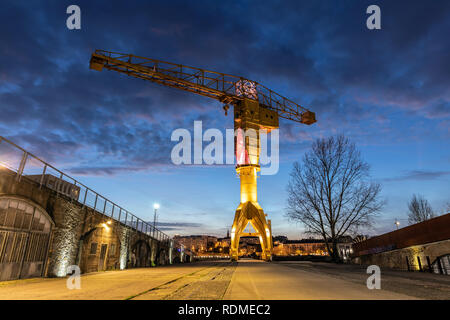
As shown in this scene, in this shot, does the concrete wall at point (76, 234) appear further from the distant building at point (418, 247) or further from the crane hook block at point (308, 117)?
the crane hook block at point (308, 117)

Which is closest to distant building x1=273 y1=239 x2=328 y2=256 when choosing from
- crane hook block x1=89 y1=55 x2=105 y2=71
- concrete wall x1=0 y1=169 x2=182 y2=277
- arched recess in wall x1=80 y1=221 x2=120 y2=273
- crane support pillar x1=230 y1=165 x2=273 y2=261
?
crane support pillar x1=230 y1=165 x2=273 y2=261

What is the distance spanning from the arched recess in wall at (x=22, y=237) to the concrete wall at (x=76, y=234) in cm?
22

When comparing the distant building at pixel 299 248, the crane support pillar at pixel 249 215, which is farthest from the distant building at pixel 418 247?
the distant building at pixel 299 248

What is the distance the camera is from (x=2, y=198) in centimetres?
955

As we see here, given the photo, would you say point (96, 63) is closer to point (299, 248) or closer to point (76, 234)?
point (76, 234)

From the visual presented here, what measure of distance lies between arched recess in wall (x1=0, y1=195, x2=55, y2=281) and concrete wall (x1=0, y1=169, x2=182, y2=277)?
22 cm

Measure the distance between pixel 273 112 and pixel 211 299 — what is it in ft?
117

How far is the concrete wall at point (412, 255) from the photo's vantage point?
1258 centimetres

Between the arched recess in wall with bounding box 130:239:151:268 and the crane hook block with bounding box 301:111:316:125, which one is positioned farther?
the crane hook block with bounding box 301:111:316:125

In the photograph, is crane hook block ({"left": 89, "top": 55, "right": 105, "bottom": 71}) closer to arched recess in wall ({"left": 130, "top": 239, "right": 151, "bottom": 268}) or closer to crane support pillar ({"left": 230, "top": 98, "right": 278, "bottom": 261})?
crane support pillar ({"left": 230, "top": 98, "right": 278, "bottom": 261})

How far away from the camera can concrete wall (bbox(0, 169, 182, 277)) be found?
10828 mm

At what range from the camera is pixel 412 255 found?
1452cm

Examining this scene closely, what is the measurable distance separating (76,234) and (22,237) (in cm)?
369
